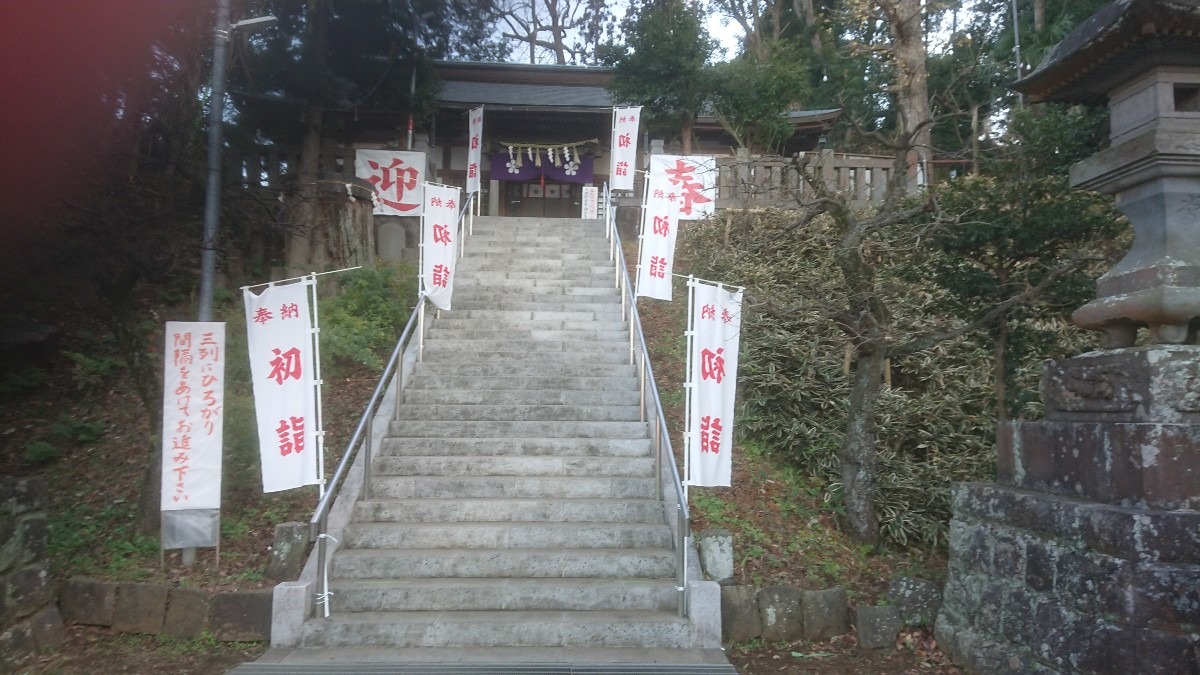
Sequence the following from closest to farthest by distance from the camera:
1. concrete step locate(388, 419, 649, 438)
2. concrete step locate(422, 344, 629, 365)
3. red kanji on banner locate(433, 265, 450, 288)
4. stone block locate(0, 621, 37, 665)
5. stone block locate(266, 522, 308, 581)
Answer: stone block locate(0, 621, 37, 665)
stone block locate(266, 522, 308, 581)
concrete step locate(388, 419, 649, 438)
concrete step locate(422, 344, 629, 365)
red kanji on banner locate(433, 265, 450, 288)

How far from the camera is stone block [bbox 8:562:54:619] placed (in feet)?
17.6

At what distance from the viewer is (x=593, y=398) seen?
8.45m

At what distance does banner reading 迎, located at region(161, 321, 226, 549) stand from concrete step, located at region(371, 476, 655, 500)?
53.8 inches

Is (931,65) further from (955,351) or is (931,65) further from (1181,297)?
Answer: (1181,297)

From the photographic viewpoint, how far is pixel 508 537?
639 cm

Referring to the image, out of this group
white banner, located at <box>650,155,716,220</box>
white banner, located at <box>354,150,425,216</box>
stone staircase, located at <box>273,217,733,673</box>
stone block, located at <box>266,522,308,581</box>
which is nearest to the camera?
stone staircase, located at <box>273,217,733,673</box>

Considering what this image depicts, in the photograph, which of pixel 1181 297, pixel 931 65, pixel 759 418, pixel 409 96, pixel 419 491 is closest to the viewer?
pixel 1181 297

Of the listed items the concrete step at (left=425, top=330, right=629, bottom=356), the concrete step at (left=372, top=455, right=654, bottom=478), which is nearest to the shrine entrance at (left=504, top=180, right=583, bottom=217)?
the concrete step at (left=425, top=330, right=629, bottom=356)

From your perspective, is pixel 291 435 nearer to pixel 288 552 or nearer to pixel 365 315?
pixel 288 552

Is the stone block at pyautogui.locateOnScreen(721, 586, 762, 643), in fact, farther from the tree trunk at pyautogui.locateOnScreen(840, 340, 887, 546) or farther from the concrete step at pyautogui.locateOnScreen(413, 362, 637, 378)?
the concrete step at pyautogui.locateOnScreen(413, 362, 637, 378)

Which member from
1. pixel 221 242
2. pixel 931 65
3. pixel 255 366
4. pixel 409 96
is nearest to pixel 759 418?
pixel 255 366

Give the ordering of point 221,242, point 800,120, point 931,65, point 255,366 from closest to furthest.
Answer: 1. point 255,366
2. point 221,242
3. point 800,120
4. point 931,65

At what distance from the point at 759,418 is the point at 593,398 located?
6.07 feet

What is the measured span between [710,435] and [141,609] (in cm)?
459
